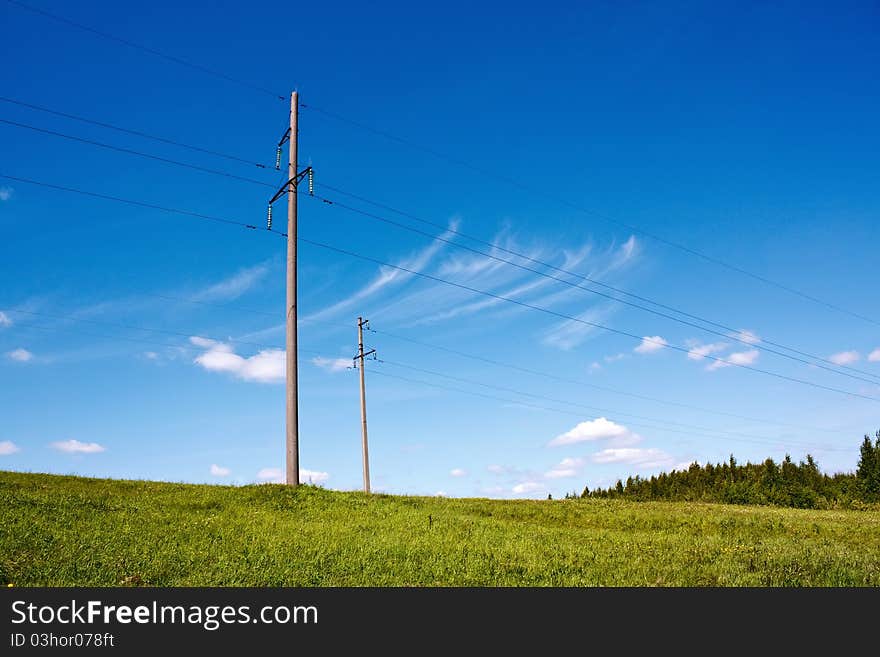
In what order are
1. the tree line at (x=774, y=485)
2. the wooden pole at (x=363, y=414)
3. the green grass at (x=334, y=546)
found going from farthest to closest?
the tree line at (x=774, y=485), the wooden pole at (x=363, y=414), the green grass at (x=334, y=546)

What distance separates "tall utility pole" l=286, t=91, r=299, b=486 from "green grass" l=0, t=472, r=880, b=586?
1161 mm

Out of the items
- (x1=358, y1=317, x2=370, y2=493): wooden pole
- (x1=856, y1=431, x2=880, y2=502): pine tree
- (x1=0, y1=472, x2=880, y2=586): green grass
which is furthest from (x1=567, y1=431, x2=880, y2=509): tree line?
(x1=0, y1=472, x2=880, y2=586): green grass

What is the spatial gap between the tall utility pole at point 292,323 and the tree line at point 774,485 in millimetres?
38031

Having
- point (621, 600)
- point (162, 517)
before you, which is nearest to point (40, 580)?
point (162, 517)

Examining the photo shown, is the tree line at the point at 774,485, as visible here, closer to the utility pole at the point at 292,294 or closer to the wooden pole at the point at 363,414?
the wooden pole at the point at 363,414

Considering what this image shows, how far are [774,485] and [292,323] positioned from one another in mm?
61326

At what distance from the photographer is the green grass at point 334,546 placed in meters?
10.9

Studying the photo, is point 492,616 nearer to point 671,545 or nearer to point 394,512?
point 671,545

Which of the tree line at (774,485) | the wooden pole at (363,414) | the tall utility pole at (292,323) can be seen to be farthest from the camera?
the tree line at (774,485)

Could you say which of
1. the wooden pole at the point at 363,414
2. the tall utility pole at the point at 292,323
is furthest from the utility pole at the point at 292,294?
the wooden pole at the point at 363,414

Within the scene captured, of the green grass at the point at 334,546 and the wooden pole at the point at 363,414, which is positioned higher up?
the wooden pole at the point at 363,414

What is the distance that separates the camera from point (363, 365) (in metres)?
42.4

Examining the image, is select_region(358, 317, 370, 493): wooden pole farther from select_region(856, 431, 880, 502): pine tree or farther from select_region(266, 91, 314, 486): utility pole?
select_region(856, 431, 880, 502): pine tree

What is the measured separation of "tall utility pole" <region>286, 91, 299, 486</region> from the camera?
2112cm
